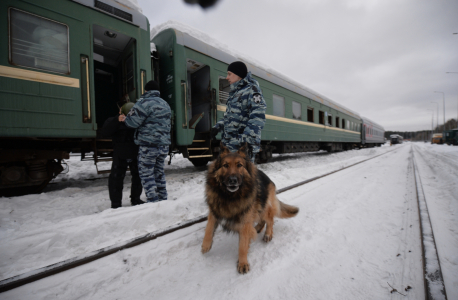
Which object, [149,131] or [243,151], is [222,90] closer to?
[149,131]

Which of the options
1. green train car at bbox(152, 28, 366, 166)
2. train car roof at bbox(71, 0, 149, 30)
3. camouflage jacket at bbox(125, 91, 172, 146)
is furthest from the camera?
green train car at bbox(152, 28, 366, 166)

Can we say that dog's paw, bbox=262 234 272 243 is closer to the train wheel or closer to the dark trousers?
the dark trousers

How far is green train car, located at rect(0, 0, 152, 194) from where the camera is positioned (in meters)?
2.51

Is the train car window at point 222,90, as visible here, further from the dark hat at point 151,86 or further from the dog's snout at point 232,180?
the dog's snout at point 232,180

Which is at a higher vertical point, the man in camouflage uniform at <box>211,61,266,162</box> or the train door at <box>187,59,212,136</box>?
the train door at <box>187,59,212,136</box>

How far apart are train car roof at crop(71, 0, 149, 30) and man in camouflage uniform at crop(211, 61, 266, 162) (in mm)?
2782

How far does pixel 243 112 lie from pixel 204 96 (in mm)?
3320

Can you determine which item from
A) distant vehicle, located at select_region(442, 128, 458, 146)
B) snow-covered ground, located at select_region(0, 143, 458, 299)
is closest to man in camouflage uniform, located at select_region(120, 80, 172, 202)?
snow-covered ground, located at select_region(0, 143, 458, 299)

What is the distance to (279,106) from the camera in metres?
7.15

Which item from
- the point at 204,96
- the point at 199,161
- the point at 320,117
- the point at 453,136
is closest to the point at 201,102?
the point at 204,96

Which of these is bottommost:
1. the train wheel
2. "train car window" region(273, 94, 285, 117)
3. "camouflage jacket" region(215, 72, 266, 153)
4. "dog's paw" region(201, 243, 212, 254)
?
"dog's paw" region(201, 243, 212, 254)

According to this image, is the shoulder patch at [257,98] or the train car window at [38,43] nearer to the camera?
the shoulder patch at [257,98]

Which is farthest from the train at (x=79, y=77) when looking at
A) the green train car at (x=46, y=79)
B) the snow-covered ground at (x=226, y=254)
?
the snow-covered ground at (x=226, y=254)

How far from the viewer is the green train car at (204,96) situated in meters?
4.33
